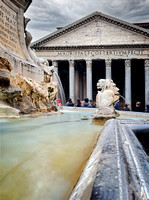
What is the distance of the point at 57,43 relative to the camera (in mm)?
22016

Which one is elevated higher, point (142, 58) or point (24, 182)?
point (142, 58)

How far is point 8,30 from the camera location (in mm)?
4406

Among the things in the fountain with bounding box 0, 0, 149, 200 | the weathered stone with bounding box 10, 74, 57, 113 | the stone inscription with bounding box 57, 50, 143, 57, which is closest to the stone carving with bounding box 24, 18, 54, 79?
the weathered stone with bounding box 10, 74, 57, 113

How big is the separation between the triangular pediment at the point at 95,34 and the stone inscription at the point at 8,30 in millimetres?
17839

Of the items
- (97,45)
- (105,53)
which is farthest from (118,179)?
(105,53)

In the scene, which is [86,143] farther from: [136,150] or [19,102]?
[19,102]

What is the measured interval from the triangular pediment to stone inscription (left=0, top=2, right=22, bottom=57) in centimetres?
1784

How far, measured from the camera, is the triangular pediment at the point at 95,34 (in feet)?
68.5

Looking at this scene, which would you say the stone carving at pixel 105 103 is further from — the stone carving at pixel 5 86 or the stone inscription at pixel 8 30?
the stone inscription at pixel 8 30

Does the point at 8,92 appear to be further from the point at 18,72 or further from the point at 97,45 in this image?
the point at 97,45

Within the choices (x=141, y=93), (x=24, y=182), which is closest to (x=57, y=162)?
(x=24, y=182)

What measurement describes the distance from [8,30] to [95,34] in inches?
747

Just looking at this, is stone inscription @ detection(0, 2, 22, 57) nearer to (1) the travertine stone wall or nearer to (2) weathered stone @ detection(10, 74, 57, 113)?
(1) the travertine stone wall

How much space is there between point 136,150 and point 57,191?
19.0 inches
